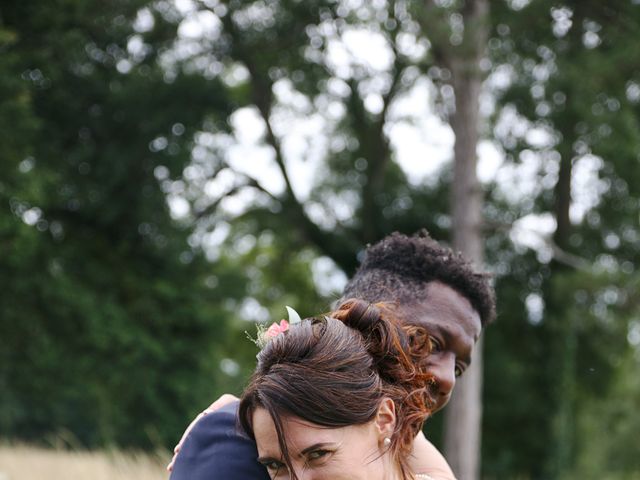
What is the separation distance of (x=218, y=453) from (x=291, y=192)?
1791cm

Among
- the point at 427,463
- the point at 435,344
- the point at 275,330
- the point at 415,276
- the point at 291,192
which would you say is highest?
the point at 275,330

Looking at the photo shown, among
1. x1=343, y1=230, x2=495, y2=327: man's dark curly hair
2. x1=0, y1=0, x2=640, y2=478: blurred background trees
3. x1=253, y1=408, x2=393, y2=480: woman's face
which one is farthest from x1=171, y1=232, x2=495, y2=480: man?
x1=0, y1=0, x2=640, y2=478: blurred background trees

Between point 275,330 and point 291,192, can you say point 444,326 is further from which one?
point 291,192

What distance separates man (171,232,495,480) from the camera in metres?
2.44

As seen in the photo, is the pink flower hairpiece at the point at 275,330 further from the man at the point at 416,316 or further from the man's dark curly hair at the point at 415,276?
the man's dark curly hair at the point at 415,276

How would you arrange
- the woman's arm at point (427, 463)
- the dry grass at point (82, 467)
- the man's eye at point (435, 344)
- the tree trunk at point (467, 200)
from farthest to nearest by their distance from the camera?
1. the tree trunk at point (467, 200)
2. the dry grass at point (82, 467)
3. the man's eye at point (435, 344)
4. the woman's arm at point (427, 463)

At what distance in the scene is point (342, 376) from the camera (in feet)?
7.24

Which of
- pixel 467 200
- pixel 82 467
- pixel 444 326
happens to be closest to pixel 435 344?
pixel 444 326

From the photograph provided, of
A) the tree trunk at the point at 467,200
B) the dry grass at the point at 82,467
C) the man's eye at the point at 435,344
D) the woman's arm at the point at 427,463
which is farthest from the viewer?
the tree trunk at the point at 467,200

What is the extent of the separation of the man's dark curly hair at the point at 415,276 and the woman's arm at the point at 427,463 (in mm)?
392

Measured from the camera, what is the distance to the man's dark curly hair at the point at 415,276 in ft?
9.13

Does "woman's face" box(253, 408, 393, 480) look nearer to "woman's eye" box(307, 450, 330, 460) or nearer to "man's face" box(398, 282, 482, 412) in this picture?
"woman's eye" box(307, 450, 330, 460)

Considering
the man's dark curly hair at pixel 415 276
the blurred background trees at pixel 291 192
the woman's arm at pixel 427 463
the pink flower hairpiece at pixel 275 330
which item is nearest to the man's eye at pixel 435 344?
the man's dark curly hair at pixel 415 276

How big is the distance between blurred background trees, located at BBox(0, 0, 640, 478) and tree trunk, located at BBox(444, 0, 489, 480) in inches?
4.2
